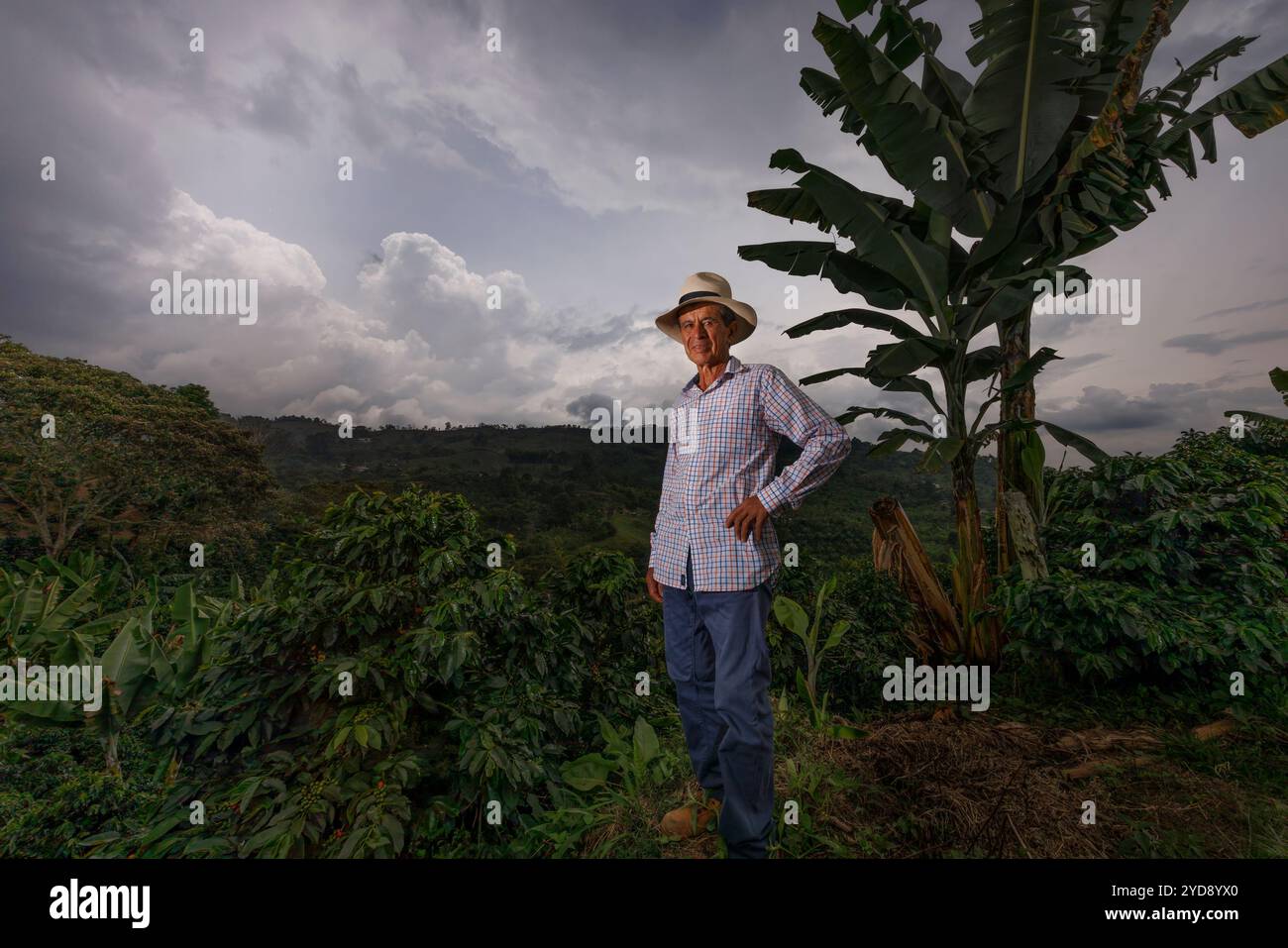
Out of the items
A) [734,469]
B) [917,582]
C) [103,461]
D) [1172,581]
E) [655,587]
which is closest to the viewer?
[734,469]

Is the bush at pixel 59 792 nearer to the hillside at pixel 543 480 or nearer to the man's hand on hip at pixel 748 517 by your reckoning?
the man's hand on hip at pixel 748 517

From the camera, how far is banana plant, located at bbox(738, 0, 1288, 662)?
3.36 meters

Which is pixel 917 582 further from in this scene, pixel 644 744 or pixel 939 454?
pixel 644 744

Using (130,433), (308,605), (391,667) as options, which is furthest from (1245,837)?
(130,433)

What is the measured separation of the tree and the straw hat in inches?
354

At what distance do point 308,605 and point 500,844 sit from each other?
1117 millimetres

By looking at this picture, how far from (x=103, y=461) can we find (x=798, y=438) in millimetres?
10300

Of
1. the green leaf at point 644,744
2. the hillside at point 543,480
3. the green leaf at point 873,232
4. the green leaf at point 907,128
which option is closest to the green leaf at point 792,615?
the green leaf at point 644,744

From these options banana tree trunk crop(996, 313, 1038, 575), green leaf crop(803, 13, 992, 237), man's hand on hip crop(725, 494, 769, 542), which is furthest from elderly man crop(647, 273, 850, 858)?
banana tree trunk crop(996, 313, 1038, 575)

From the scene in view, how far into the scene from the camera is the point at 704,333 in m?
1.94

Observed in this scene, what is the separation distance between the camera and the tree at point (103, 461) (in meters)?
7.45

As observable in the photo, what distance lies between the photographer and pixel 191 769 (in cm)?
202

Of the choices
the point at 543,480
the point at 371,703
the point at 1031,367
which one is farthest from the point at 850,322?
the point at 543,480
